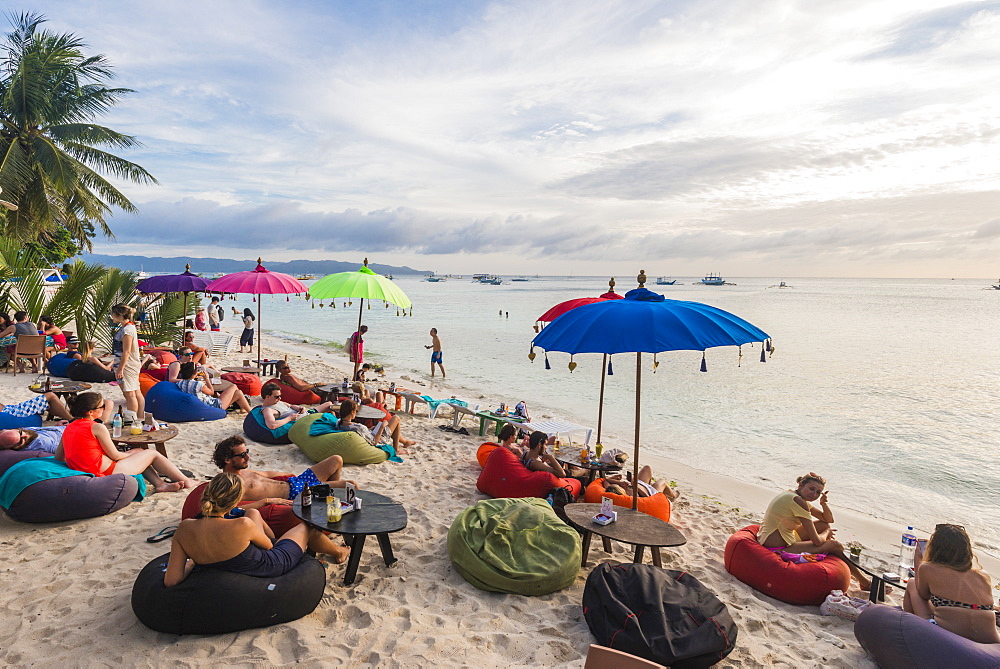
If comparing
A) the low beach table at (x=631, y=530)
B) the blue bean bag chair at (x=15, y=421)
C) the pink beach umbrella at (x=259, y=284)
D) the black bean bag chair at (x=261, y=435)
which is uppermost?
the pink beach umbrella at (x=259, y=284)

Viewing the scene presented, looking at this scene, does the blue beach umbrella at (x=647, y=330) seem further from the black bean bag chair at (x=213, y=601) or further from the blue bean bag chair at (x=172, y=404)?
the blue bean bag chair at (x=172, y=404)

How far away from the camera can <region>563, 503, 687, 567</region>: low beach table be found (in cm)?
448

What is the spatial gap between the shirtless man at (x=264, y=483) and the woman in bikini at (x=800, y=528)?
396cm

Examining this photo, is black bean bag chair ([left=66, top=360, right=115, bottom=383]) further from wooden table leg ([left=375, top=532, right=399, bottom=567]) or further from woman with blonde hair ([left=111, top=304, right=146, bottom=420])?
wooden table leg ([left=375, top=532, right=399, bottom=567])

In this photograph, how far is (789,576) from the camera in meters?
4.71

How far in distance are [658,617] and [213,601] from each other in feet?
9.50

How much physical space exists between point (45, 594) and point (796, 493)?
20.3ft

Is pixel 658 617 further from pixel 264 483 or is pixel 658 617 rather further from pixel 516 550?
pixel 264 483

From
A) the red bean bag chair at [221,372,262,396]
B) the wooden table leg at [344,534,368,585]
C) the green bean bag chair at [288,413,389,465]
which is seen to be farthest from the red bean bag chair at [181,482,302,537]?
the red bean bag chair at [221,372,262,396]

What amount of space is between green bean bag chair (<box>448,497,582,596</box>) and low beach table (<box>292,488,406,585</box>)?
597 mm

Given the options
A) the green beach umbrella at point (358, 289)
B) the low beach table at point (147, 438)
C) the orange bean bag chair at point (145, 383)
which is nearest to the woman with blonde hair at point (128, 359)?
the orange bean bag chair at point (145, 383)

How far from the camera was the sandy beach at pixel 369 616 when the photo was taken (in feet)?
11.1

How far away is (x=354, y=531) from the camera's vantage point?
4.17 meters

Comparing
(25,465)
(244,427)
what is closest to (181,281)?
(244,427)
